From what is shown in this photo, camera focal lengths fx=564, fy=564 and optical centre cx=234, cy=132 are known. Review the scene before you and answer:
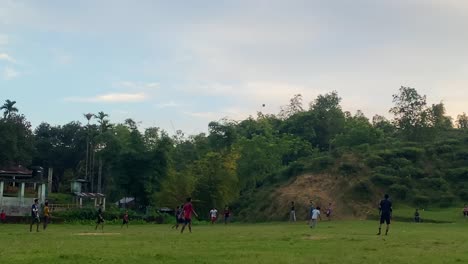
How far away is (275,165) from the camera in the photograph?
94.9 m

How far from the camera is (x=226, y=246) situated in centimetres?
2105

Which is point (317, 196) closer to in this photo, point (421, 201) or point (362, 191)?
point (362, 191)

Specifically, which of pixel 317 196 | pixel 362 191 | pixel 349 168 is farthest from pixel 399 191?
pixel 317 196

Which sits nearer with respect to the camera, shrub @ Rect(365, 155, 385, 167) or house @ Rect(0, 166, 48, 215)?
house @ Rect(0, 166, 48, 215)

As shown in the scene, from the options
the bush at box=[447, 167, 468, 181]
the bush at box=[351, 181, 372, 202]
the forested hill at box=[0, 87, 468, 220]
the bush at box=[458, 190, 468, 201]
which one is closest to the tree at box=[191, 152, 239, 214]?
the forested hill at box=[0, 87, 468, 220]

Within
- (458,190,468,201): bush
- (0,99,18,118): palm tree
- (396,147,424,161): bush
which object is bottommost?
(458,190,468,201): bush

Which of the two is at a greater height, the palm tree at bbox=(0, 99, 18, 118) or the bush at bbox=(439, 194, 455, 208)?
the palm tree at bbox=(0, 99, 18, 118)

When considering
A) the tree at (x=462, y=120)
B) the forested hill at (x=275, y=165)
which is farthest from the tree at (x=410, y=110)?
the tree at (x=462, y=120)

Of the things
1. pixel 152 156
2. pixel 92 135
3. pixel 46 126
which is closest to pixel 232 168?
pixel 152 156

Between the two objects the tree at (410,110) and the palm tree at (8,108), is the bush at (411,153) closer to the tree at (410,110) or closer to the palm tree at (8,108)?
the tree at (410,110)

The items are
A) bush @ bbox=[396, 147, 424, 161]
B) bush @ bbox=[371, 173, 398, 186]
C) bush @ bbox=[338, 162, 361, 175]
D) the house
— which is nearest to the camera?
the house

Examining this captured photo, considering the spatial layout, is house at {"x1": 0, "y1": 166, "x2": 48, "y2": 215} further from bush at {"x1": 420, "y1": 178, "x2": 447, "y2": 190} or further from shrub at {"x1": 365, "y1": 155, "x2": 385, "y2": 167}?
bush at {"x1": 420, "y1": 178, "x2": 447, "y2": 190}

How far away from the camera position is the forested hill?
2881 inches

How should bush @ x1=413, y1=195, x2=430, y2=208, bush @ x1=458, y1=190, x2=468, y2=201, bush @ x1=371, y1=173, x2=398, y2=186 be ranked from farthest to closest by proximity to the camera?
bush @ x1=371, y1=173, x2=398, y2=186 → bush @ x1=458, y1=190, x2=468, y2=201 → bush @ x1=413, y1=195, x2=430, y2=208
